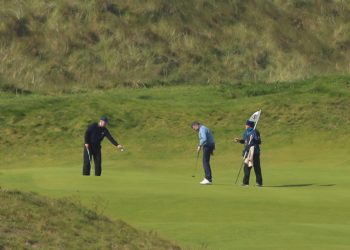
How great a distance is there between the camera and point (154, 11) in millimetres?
62125

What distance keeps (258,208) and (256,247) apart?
4592mm

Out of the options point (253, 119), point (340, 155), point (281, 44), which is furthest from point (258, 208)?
point (281, 44)

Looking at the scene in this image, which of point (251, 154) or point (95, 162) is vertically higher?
point (251, 154)

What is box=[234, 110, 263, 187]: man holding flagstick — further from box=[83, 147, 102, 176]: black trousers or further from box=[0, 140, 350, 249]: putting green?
box=[83, 147, 102, 176]: black trousers

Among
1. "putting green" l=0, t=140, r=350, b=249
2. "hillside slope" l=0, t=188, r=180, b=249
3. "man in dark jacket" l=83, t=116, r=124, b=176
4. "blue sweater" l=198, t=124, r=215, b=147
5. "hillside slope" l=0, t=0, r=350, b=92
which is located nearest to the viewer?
"hillside slope" l=0, t=188, r=180, b=249

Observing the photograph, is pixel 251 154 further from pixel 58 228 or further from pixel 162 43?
pixel 162 43

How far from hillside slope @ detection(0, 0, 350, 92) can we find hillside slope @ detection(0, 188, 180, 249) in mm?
35763

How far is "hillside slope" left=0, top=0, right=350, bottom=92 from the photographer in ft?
179

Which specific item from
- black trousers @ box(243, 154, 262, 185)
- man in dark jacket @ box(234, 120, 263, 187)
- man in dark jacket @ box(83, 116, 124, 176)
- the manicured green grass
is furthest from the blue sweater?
man in dark jacket @ box(83, 116, 124, 176)

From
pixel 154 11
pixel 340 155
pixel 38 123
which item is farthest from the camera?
pixel 154 11

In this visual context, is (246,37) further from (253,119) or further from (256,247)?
(256,247)

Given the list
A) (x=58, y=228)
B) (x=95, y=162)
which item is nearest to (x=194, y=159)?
(x=95, y=162)

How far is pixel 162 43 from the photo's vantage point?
59.6 m

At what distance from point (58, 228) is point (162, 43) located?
150ft
